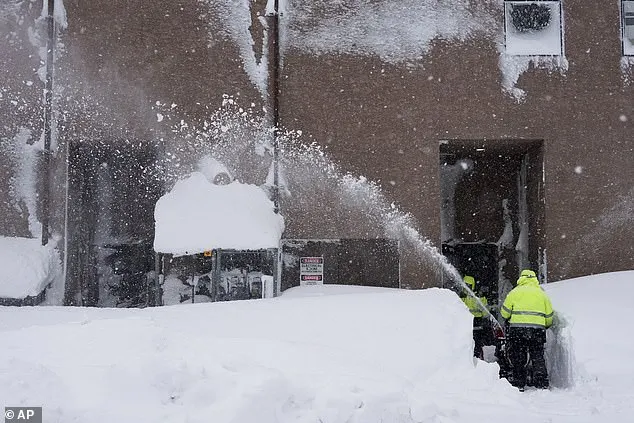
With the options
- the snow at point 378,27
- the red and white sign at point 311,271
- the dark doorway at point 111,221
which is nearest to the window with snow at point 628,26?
the snow at point 378,27

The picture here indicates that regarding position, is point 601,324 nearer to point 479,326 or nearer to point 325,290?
point 479,326

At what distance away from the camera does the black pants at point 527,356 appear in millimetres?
8531

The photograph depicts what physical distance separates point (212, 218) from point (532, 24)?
6924 mm

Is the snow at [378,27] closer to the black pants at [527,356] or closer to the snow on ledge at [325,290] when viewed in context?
the snow on ledge at [325,290]

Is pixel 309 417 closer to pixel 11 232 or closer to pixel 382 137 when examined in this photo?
pixel 382 137

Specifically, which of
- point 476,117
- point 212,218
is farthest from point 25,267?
point 476,117

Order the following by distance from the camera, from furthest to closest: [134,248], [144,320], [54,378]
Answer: [134,248] < [144,320] < [54,378]

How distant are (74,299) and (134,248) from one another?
70.1 inches

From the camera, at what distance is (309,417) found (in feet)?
15.1

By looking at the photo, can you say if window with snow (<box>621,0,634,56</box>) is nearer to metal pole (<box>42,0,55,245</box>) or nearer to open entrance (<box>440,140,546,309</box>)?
open entrance (<box>440,140,546,309</box>)

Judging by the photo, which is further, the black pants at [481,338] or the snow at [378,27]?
the snow at [378,27]

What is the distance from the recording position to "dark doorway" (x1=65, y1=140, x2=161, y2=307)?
1203 centimetres

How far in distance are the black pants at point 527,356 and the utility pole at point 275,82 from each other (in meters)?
4.80

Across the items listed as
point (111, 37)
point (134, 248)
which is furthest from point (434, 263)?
point (111, 37)
